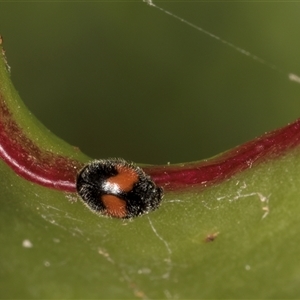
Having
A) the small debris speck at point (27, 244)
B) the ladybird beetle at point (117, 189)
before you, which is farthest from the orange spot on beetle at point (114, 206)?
the small debris speck at point (27, 244)

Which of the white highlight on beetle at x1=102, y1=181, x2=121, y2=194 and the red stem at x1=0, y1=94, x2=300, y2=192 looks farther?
the white highlight on beetle at x1=102, y1=181, x2=121, y2=194

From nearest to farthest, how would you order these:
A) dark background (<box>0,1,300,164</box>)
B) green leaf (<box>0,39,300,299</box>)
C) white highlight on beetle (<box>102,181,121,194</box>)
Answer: green leaf (<box>0,39,300,299</box>), white highlight on beetle (<box>102,181,121,194</box>), dark background (<box>0,1,300,164</box>)

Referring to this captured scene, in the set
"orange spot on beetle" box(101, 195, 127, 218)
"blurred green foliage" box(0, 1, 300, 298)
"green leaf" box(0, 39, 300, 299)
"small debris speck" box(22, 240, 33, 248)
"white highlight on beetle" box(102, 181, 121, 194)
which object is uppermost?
"blurred green foliage" box(0, 1, 300, 298)

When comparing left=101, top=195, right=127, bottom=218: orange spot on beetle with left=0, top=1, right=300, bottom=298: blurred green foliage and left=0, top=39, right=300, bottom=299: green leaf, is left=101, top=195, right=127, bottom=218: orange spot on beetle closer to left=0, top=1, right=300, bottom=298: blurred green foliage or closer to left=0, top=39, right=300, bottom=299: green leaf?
left=0, top=39, right=300, bottom=299: green leaf

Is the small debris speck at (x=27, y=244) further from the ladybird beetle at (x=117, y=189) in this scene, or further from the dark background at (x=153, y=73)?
the dark background at (x=153, y=73)

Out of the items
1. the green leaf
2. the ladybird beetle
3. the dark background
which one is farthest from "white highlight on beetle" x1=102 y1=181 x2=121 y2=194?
the dark background

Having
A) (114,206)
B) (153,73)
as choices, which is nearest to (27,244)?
(114,206)

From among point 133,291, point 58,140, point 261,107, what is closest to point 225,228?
point 133,291
